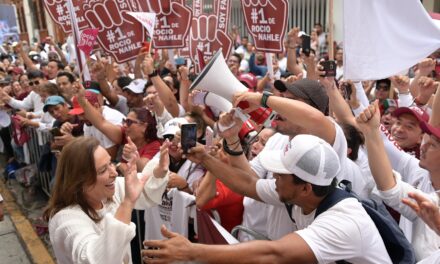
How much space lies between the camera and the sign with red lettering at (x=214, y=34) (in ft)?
19.4

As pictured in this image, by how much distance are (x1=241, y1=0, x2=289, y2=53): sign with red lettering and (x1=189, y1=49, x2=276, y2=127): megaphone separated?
2.52 m

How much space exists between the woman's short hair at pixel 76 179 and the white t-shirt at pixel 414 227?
5.77 ft

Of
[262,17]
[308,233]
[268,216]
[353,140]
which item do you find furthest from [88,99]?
[308,233]

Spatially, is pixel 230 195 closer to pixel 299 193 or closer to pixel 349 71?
pixel 299 193

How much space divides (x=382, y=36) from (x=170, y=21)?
375 cm

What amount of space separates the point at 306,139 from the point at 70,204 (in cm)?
138

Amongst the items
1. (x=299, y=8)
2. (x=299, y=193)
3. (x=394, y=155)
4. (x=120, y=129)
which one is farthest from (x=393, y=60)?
(x=299, y=8)

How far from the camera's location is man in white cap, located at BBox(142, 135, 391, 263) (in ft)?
5.82

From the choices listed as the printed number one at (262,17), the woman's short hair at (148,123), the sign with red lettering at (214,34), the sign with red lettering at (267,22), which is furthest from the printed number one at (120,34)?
the woman's short hair at (148,123)

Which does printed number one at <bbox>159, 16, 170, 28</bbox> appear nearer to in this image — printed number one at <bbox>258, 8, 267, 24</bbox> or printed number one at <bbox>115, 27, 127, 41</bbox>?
printed number one at <bbox>115, 27, 127, 41</bbox>

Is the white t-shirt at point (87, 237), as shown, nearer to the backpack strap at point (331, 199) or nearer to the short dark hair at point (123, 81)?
the backpack strap at point (331, 199)

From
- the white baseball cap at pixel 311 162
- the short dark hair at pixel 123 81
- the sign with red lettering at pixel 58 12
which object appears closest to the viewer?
the white baseball cap at pixel 311 162

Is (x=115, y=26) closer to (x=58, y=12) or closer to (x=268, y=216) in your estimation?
(x=58, y=12)

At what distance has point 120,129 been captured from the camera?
4.40 meters
